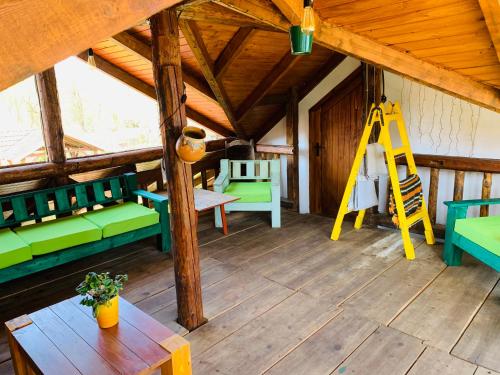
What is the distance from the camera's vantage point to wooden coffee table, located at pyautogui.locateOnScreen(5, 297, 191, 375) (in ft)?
5.56

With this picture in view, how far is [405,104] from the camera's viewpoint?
13.6 ft

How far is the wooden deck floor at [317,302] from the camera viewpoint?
91.0 inches

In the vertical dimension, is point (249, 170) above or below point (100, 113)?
below

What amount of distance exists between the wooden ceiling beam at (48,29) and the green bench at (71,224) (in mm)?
2534

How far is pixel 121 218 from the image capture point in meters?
3.56

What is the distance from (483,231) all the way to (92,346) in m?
2.89

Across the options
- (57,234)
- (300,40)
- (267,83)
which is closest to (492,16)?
(300,40)

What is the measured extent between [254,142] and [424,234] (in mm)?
2650


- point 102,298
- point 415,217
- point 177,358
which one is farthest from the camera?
point 415,217

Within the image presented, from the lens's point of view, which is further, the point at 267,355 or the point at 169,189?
the point at 169,189

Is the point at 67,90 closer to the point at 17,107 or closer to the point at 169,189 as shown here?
the point at 17,107

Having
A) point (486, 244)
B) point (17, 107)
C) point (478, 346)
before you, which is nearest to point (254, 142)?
point (17, 107)

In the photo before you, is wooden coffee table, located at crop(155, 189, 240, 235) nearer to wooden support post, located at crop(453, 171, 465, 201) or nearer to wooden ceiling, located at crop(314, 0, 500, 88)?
wooden ceiling, located at crop(314, 0, 500, 88)

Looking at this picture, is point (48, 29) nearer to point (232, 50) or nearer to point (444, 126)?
point (232, 50)
